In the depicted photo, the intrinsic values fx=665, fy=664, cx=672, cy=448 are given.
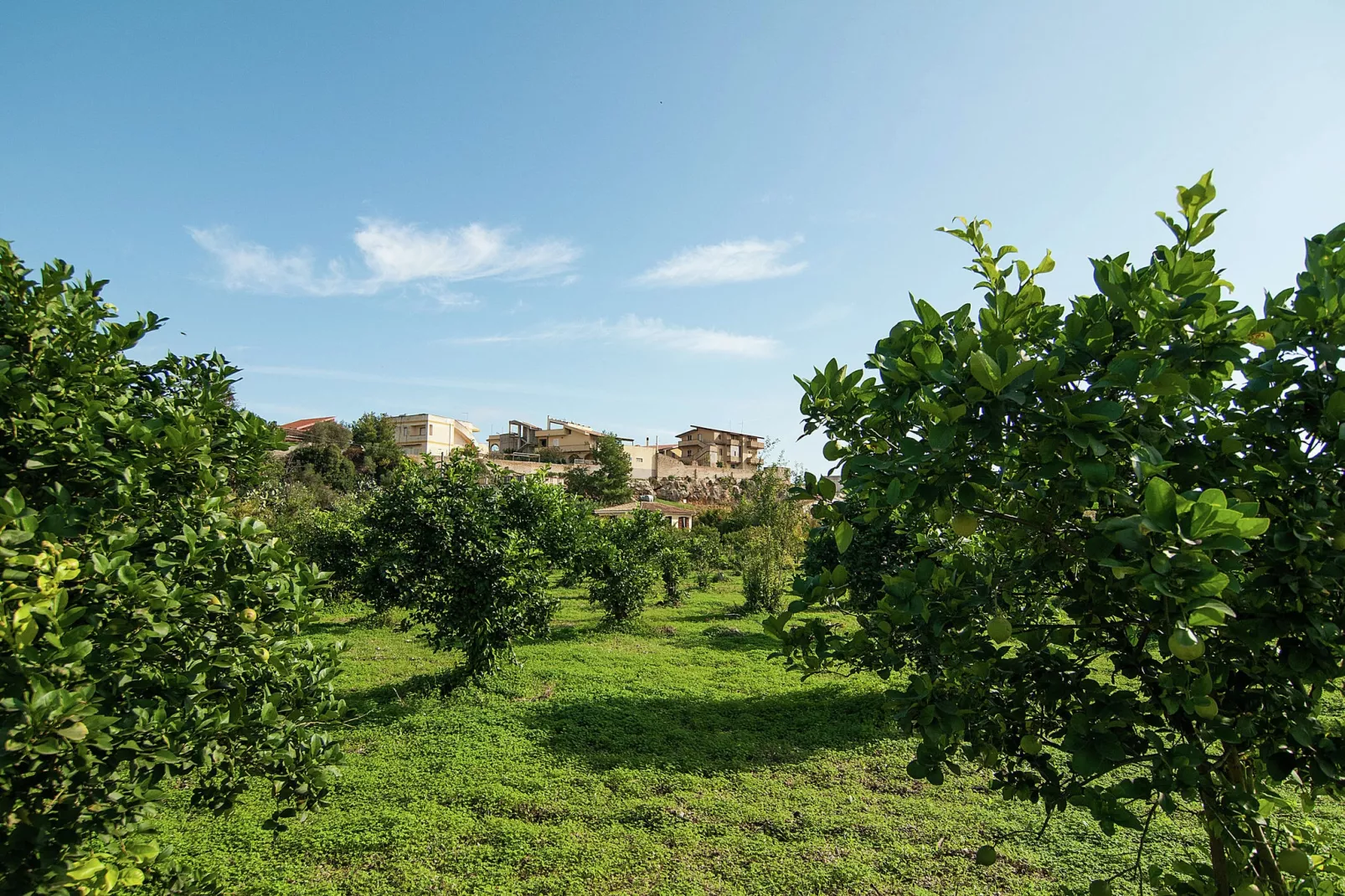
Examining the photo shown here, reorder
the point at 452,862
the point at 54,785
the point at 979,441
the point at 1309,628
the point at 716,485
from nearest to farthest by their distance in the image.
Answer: the point at 1309,628, the point at 979,441, the point at 54,785, the point at 452,862, the point at 716,485

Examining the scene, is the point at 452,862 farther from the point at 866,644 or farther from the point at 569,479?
the point at 569,479

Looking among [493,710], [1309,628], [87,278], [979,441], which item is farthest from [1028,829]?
[87,278]

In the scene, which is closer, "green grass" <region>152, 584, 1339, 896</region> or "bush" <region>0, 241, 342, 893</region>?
"bush" <region>0, 241, 342, 893</region>

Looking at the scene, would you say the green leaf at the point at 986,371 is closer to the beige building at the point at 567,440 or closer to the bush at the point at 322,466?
the bush at the point at 322,466

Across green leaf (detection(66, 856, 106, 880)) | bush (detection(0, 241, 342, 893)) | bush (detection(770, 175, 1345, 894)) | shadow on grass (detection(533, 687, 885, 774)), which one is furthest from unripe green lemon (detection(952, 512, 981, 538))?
shadow on grass (detection(533, 687, 885, 774))

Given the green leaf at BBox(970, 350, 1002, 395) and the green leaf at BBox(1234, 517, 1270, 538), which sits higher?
the green leaf at BBox(970, 350, 1002, 395)

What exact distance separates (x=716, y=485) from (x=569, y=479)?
13398 mm

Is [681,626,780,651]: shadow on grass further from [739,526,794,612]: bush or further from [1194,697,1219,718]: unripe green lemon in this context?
[1194,697,1219,718]: unripe green lemon

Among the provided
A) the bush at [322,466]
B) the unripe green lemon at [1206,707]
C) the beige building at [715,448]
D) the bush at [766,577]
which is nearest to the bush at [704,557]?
the bush at [766,577]

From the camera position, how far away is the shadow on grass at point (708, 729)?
A: 661 cm

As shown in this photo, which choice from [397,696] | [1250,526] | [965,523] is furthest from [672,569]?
[1250,526]

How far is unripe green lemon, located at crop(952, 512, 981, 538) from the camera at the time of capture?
181 centimetres

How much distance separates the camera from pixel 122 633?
82.5 inches

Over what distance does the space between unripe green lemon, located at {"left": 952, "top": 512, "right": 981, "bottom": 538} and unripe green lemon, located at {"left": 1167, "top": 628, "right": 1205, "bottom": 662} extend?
58 cm
